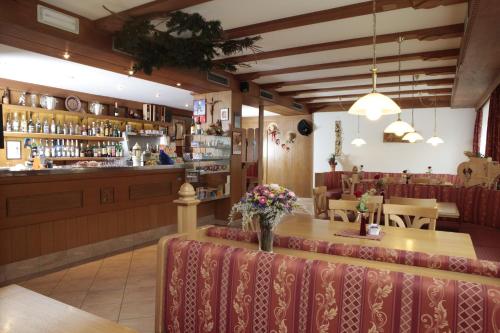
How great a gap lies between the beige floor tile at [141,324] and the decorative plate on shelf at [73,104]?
20.5 ft

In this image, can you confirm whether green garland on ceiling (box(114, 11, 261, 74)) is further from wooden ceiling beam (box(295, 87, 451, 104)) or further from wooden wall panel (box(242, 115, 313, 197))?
wooden wall panel (box(242, 115, 313, 197))

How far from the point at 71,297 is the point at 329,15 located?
3.94 m

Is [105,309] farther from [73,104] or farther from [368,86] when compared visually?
[368,86]

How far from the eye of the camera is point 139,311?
3.15m

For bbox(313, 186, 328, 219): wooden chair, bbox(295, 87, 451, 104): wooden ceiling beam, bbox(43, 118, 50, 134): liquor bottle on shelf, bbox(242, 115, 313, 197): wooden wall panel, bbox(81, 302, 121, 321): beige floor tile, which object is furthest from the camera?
bbox(242, 115, 313, 197): wooden wall panel

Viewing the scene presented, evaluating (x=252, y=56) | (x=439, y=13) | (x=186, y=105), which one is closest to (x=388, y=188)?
(x=439, y=13)

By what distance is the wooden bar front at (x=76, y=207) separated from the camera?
3.97m

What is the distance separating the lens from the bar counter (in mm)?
3965

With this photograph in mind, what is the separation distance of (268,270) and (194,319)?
501 mm

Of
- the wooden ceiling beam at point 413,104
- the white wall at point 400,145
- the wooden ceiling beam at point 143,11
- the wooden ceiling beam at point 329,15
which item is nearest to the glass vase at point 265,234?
the wooden ceiling beam at point 143,11

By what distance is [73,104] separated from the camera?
26.2 ft

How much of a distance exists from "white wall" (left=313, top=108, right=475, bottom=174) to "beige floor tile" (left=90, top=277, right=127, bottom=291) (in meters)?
8.38

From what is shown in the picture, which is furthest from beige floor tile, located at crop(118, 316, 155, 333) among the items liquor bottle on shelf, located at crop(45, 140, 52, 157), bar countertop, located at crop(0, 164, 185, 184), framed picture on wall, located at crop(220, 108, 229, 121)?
liquor bottle on shelf, located at crop(45, 140, 52, 157)

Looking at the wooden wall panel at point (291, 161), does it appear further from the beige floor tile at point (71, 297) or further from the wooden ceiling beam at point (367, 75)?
the beige floor tile at point (71, 297)
